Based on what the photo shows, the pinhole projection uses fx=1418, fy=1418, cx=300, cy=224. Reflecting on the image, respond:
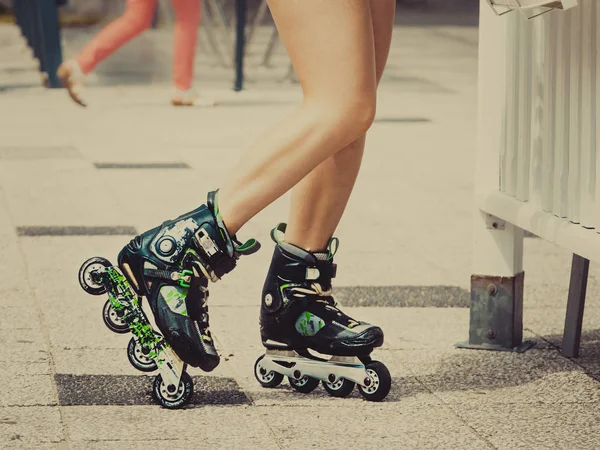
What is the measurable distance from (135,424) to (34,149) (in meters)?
4.86

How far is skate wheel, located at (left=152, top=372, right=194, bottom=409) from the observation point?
326cm

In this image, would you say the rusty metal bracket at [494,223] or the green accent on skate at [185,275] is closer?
the green accent on skate at [185,275]

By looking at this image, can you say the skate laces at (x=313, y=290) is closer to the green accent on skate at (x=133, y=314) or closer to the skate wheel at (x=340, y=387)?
the skate wheel at (x=340, y=387)

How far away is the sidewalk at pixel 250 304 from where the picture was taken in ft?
10.3

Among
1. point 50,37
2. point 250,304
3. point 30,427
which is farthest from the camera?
point 50,37

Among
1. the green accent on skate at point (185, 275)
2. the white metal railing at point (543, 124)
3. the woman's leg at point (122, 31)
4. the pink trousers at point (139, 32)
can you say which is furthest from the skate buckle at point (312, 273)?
the woman's leg at point (122, 31)

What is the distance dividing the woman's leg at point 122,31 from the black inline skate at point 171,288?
6.88 m

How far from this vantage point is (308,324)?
11.2 feet

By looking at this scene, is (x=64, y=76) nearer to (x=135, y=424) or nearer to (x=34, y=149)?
(x=34, y=149)

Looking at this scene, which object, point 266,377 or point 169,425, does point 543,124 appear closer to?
point 266,377

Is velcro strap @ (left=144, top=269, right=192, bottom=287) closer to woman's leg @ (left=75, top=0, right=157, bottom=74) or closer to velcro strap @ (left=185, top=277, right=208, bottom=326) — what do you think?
velcro strap @ (left=185, top=277, right=208, bottom=326)

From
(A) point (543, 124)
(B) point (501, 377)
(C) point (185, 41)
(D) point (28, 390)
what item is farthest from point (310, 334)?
(C) point (185, 41)

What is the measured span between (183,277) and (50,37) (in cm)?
825

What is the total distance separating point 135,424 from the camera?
3145 millimetres
